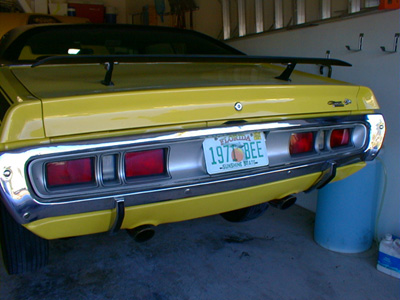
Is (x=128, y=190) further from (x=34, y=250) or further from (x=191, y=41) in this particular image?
(x=191, y=41)

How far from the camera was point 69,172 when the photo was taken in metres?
1.24

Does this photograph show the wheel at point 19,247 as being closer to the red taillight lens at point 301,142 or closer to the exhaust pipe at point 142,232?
the exhaust pipe at point 142,232

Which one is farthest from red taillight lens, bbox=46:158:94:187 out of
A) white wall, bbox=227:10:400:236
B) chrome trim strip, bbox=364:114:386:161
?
white wall, bbox=227:10:400:236

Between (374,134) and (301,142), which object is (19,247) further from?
(374,134)

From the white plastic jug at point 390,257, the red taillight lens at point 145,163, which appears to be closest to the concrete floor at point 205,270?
the white plastic jug at point 390,257

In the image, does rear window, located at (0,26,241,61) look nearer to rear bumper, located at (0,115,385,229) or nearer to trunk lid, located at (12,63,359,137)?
trunk lid, located at (12,63,359,137)

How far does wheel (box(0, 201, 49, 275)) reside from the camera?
1.57m

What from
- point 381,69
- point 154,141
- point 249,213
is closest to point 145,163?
point 154,141

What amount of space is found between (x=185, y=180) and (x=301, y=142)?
2.03 ft

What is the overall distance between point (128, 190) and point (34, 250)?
0.73 m

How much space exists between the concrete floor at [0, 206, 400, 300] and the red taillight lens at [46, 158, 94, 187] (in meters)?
1.01

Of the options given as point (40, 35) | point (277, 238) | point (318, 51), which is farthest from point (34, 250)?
point (318, 51)

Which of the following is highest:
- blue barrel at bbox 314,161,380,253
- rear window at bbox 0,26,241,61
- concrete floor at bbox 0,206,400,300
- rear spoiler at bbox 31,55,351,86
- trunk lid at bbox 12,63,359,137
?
rear window at bbox 0,26,241,61

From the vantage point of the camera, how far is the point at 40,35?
2211mm
